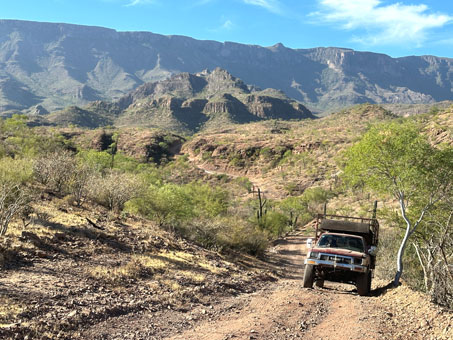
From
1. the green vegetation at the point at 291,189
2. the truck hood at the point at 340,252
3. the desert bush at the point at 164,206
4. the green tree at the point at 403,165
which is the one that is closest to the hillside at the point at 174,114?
the green vegetation at the point at 291,189

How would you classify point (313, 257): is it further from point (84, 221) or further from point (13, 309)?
point (84, 221)

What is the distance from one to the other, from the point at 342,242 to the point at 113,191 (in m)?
16.6

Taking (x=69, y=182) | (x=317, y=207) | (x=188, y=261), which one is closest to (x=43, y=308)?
(x=188, y=261)

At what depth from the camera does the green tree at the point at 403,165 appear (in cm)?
1202

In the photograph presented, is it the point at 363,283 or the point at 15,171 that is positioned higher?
the point at 15,171

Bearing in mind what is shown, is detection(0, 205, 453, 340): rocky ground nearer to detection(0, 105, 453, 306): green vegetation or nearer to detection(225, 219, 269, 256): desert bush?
detection(0, 105, 453, 306): green vegetation

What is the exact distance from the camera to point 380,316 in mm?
7926

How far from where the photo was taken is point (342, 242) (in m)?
11.2

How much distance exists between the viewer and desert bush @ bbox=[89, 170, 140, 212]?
2312 cm

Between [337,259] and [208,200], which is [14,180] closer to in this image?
[337,259]

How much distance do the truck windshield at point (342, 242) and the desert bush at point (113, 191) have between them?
1529cm

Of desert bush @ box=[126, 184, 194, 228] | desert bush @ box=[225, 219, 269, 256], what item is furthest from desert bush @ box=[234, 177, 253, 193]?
desert bush @ box=[126, 184, 194, 228]

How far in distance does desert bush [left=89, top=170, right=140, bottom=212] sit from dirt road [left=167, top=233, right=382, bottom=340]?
49.6 feet

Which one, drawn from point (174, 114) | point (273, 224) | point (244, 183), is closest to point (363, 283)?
point (273, 224)
